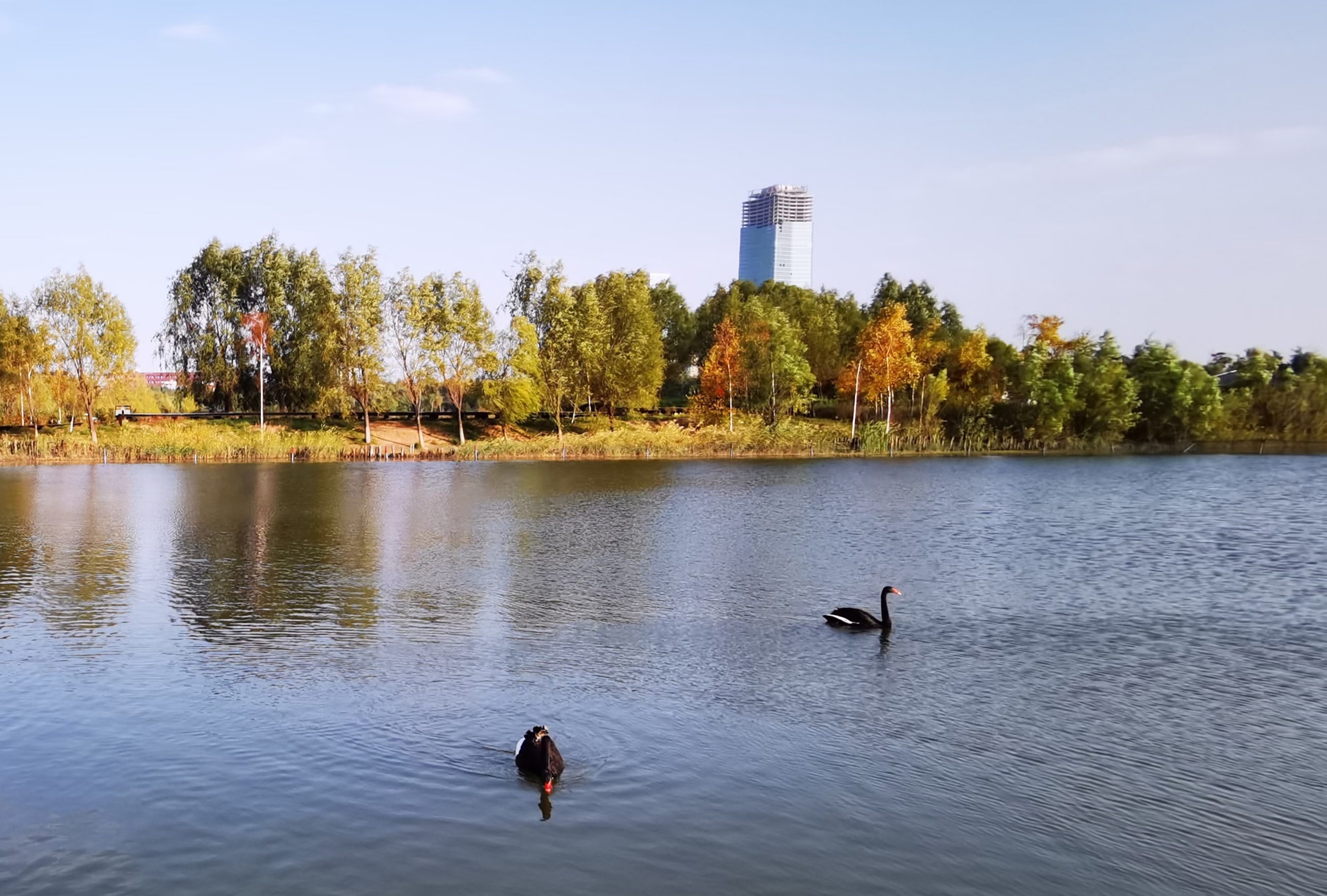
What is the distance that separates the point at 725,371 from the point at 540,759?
9276 centimetres

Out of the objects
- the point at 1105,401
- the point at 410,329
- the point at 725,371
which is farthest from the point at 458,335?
the point at 1105,401

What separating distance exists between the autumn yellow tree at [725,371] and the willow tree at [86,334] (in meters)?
56.5

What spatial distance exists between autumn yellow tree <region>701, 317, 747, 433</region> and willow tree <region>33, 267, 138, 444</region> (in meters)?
Answer: 56.5

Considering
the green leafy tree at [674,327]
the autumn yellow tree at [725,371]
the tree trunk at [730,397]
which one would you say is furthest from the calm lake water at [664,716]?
the green leafy tree at [674,327]

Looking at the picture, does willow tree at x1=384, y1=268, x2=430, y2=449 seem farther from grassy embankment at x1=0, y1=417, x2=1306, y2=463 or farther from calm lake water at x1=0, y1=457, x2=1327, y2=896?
calm lake water at x1=0, y1=457, x2=1327, y2=896

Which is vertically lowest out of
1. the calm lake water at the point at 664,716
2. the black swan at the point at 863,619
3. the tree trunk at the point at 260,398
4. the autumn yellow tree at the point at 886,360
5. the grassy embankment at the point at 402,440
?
the calm lake water at the point at 664,716

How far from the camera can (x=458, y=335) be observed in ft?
322

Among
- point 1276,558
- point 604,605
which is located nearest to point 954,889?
point 604,605

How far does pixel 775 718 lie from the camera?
1703 centimetres

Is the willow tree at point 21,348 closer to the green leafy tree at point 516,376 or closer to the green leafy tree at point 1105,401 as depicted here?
the green leafy tree at point 516,376

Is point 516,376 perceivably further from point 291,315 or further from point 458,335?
point 291,315

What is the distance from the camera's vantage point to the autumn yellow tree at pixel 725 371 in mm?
104938

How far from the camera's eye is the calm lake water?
39.4 ft

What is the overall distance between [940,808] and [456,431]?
3679 inches
